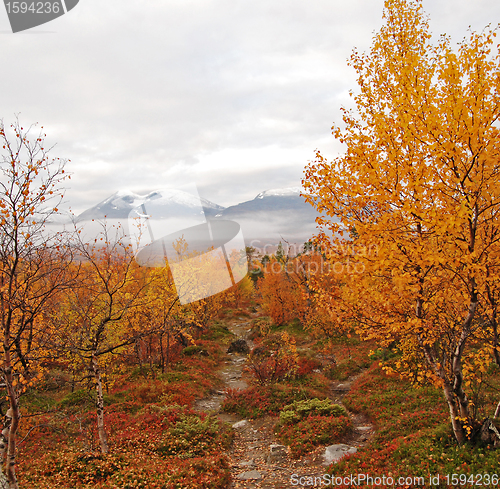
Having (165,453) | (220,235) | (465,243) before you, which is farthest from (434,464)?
(220,235)

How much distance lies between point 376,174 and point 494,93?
2.47 m

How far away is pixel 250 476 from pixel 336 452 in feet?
9.78

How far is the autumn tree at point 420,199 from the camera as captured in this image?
17.9 feet

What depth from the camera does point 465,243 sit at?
5.33m

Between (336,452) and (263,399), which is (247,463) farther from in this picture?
(263,399)

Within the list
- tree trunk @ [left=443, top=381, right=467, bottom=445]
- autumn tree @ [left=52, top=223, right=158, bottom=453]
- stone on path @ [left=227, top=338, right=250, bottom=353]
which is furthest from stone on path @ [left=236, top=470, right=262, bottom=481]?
stone on path @ [left=227, top=338, right=250, bottom=353]

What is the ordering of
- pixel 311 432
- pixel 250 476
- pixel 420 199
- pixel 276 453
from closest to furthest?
pixel 420 199
pixel 250 476
pixel 276 453
pixel 311 432

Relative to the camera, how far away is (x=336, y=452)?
34.6 feet

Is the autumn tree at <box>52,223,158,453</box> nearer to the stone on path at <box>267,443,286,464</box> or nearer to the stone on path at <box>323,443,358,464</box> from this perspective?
the stone on path at <box>267,443,286,464</box>

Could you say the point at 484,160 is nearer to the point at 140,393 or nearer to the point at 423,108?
the point at 423,108

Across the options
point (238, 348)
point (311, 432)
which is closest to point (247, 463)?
point (311, 432)

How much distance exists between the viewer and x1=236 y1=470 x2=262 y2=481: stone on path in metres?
9.93

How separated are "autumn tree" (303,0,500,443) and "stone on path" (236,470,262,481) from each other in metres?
6.03

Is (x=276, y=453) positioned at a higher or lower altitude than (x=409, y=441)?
lower
